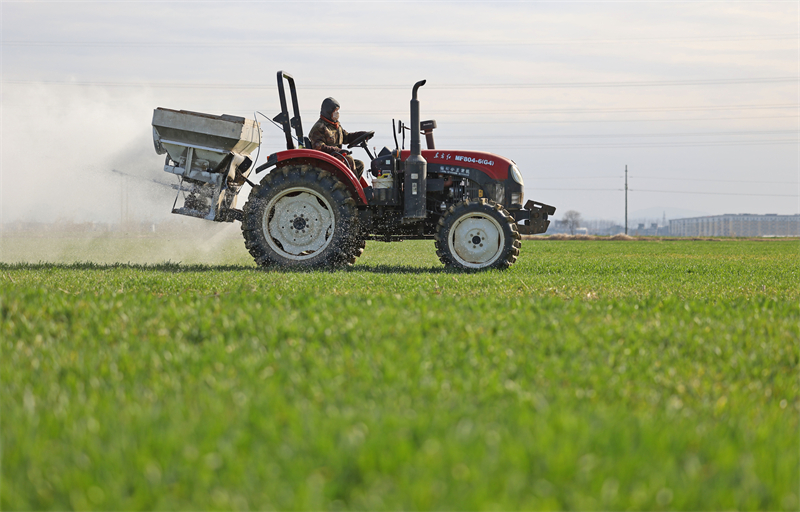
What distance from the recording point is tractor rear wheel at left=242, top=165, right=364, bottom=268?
11.6 m

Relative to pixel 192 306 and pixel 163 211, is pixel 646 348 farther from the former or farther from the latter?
pixel 163 211

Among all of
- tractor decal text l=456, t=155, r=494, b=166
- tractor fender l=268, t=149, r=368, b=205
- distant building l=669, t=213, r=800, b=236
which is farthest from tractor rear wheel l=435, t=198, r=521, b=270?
distant building l=669, t=213, r=800, b=236

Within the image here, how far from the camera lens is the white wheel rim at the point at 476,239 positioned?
11.5 metres


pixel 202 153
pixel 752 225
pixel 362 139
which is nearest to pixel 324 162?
pixel 362 139

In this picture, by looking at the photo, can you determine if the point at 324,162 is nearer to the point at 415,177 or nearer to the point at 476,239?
the point at 415,177

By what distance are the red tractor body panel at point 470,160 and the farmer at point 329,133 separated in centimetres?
99

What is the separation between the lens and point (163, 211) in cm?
1291

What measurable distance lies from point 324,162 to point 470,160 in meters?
2.45

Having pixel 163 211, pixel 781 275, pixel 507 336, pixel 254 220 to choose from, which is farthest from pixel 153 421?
pixel 781 275

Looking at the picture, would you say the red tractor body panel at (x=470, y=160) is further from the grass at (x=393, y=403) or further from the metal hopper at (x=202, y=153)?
the grass at (x=393, y=403)

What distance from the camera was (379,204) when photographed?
38.3ft

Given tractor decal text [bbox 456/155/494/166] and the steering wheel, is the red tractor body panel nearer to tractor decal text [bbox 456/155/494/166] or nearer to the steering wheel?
tractor decal text [bbox 456/155/494/166]

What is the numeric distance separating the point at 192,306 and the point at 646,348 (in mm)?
3831

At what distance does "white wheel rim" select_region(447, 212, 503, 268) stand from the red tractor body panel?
990 millimetres
